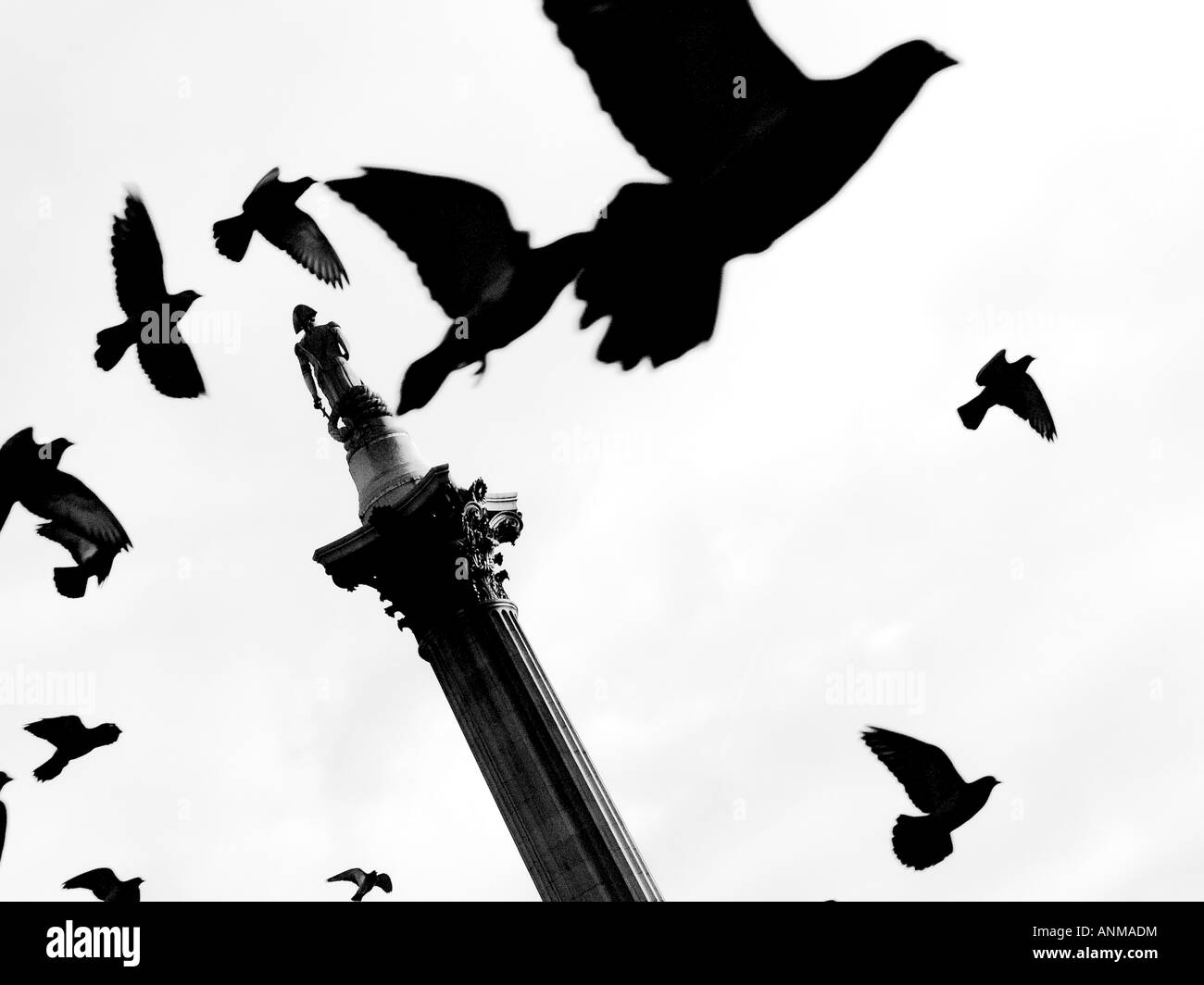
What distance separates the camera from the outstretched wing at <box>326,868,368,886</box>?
16.4m

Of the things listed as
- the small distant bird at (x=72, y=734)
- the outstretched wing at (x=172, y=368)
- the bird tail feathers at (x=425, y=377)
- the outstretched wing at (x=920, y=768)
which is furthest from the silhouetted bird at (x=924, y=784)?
the bird tail feathers at (x=425, y=377)

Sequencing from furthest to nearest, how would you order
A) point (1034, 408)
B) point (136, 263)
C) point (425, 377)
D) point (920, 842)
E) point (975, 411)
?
point (920, 842) < point (1034, 408) < point (975, 411) < point (136, 263) < point (425, 377)

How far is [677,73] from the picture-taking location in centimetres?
298

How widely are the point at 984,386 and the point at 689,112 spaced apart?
841 cm

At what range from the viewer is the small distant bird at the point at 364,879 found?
16406 millimetres

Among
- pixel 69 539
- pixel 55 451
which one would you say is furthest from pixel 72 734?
pixel 69 539

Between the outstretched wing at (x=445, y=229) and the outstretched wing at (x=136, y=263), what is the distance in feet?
12.5

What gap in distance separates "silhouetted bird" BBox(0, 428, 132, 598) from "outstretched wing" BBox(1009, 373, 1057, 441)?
6322 mm

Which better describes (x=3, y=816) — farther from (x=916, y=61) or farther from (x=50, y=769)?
(x=916, y=61)

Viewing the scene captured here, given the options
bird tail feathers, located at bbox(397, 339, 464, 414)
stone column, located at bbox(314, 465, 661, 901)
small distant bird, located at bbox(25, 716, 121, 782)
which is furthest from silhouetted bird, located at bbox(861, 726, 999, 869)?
bird tail feathers, located at bbox(397, 339, 464, 414)

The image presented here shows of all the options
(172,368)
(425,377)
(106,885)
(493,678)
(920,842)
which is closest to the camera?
(425,377)

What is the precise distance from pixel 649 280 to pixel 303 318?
16.3 meters

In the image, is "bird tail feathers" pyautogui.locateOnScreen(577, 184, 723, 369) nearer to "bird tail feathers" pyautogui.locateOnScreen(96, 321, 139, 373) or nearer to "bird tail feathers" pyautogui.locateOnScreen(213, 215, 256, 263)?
"bird tail feathers" pyautogui.locateOnScreen(213, 215, 256, 263)
